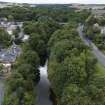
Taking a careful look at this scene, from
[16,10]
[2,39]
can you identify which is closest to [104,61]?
[2,39]

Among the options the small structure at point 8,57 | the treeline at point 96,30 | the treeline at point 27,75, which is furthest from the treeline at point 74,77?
the treeline at point 96,30

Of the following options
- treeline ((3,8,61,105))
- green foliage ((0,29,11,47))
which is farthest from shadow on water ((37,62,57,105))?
green foliage ((0,29,11,47))

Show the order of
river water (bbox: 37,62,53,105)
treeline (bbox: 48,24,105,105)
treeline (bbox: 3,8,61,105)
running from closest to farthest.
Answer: treeline (bbox: 48,24,105,105) → treeline (bbox: 3,8,61,105) → river water (bbox: 37,62,53,105)

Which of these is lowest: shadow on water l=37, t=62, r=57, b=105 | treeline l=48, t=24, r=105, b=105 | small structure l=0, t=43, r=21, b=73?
shadow on water l=37, t=62, r=57, b=105

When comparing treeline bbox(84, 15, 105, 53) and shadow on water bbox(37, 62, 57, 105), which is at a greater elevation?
treeline bbox(84, 15, 105, 53)

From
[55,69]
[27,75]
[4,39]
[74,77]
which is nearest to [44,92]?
[55,69]

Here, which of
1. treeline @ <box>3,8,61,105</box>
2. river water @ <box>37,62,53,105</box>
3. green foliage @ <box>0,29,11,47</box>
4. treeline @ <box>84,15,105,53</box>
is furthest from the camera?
treeline @ <box>84,15,105,53</box>

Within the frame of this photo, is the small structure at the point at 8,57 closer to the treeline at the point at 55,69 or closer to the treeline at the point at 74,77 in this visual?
the treeline at the point at 55,69

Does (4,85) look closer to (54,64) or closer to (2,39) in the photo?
(54,64)

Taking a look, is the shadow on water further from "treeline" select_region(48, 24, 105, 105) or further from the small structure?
the small structure
